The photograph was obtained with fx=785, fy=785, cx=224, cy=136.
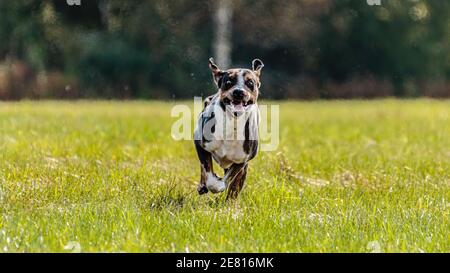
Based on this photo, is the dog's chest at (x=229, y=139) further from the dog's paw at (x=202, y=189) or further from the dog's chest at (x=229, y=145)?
the dog's paw at (x=202, y=189)

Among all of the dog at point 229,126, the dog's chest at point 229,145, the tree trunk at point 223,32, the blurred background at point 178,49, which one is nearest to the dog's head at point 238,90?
the dog at point 229,126

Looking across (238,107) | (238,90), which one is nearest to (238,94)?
(238,90)

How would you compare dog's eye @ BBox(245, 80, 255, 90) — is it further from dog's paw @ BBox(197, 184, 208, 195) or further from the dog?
dog's paw @ BBox(197, 184, 208, 195)

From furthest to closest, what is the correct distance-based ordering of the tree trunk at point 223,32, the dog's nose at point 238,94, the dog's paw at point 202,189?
the tree trunk at point 223,32 → the dog's paw at point 202,189 → the dog's nose at point 238,94

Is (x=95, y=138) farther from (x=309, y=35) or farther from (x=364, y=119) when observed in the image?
(x=309, y=35)

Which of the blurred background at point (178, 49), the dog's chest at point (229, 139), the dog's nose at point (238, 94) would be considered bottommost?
the dog's chest at point (229, 139)

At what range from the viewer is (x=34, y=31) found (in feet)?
77.9

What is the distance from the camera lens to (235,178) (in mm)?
6078

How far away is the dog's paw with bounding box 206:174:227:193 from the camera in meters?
5.86

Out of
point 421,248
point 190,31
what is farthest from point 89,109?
point 421,248

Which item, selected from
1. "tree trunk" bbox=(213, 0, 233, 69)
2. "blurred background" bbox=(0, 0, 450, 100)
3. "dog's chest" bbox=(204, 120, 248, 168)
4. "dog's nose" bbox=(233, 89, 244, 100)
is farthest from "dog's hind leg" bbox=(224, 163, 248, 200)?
"tree trunk" bbox=(213, 0, 233, 69)

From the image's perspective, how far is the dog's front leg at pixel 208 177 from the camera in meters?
5.86

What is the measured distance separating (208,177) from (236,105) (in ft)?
2.08

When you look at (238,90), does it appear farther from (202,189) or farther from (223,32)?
(223,32)
